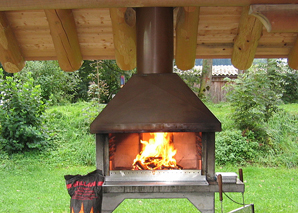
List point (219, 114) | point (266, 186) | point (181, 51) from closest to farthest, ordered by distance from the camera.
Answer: point (181, 51)
point (266, 186)
point (219, 114)

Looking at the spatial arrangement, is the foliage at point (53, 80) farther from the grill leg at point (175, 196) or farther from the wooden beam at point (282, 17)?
the wooden beam at point (282, 17)

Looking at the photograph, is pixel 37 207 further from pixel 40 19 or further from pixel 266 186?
pixel 266 186

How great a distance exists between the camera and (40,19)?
11.0 ft

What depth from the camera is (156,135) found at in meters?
3.04

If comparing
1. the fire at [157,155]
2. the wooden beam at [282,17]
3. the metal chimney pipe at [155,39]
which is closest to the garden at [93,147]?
the fire at [157,155]

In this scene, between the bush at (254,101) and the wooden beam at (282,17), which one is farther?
the bush at (254,101)

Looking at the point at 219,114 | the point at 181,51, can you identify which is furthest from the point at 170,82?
the point at 219,114

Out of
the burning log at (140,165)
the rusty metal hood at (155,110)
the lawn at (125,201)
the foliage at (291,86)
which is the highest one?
the foliage at (291,86)

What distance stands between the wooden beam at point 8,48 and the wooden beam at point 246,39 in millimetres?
2212

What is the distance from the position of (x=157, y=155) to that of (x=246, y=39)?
141cm

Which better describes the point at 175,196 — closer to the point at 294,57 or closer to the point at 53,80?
the point at 294,57

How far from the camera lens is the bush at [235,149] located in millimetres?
5668

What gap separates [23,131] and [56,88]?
363cm

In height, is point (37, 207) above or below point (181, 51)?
below
